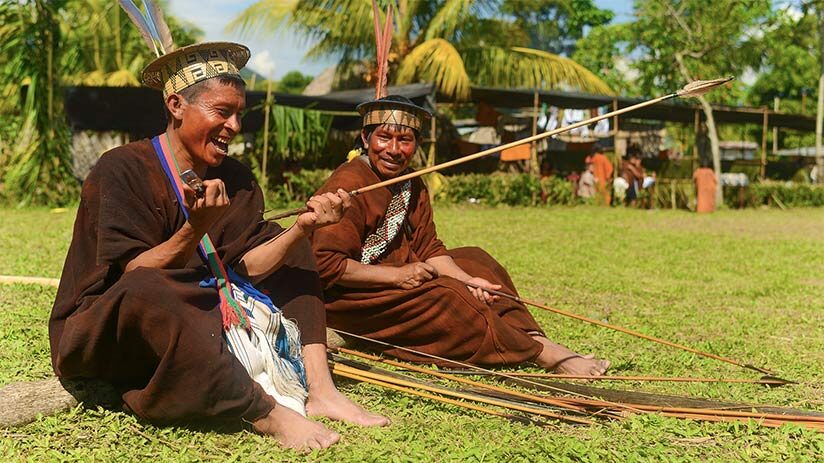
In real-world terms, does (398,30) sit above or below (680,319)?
above

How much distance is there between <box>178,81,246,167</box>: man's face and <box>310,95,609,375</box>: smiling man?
106 centimetres

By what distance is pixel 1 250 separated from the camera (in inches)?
297

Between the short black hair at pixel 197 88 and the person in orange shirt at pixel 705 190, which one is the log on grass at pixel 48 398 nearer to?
the short black hair at pixel 197 88

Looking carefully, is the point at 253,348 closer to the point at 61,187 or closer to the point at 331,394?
the point at 331,394

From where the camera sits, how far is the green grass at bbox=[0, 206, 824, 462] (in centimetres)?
276

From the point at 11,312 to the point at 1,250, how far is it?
10.9 feet

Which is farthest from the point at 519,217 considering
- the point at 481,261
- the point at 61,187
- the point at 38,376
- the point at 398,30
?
the point at 38,376

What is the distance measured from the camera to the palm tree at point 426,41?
56.5ft

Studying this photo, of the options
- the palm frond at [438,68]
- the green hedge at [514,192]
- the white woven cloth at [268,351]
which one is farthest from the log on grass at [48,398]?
the palm frond at [438,68]

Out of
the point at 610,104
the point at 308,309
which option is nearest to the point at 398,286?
the point at 308,309

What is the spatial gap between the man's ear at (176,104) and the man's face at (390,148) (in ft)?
4.40

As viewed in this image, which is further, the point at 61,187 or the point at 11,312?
the point at 61,187

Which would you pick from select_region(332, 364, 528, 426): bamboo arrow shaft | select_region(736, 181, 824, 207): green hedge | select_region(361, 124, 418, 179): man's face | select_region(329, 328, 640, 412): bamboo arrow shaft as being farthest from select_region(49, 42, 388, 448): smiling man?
select_region(736, 181, 824, 207): green hedge

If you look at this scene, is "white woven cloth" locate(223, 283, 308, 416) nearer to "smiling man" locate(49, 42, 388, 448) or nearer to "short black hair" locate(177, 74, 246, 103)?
"smiling man" locate(49, 42, 388, 448)
